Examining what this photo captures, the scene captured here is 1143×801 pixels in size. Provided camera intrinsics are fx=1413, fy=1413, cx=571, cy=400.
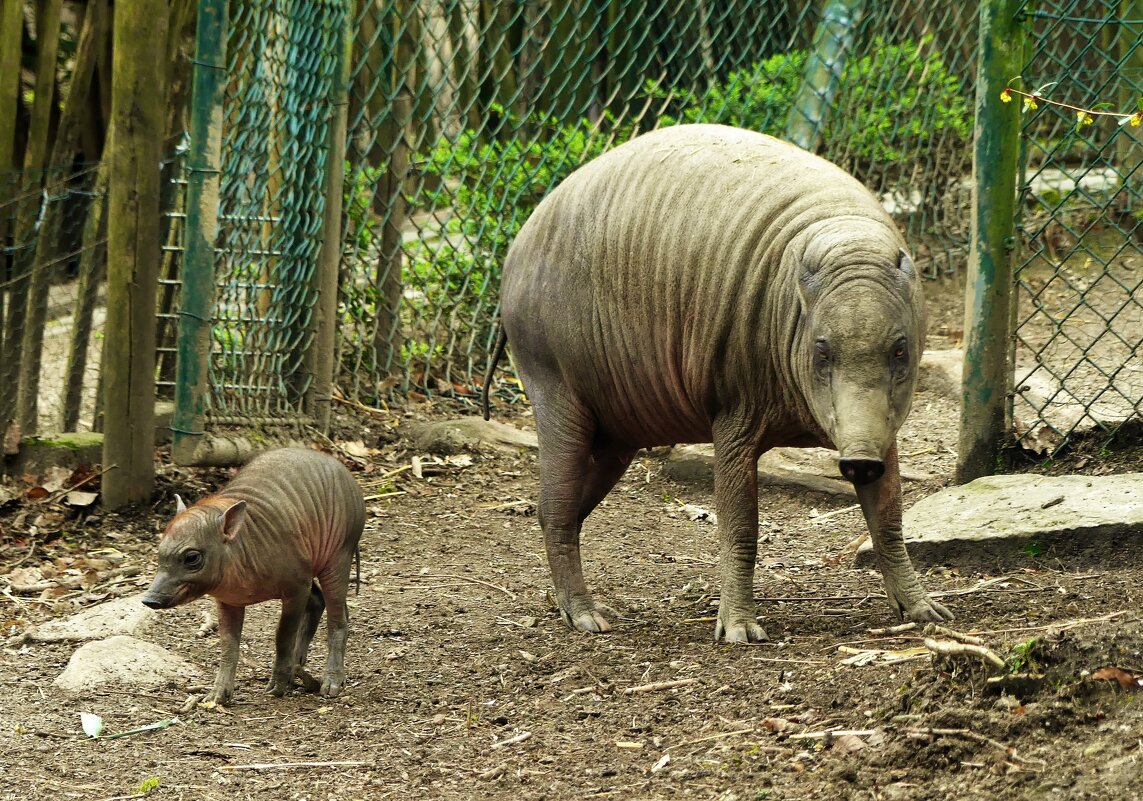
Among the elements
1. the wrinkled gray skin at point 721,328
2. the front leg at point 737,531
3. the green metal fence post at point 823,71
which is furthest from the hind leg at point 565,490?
the green metal fence post at point 823,71

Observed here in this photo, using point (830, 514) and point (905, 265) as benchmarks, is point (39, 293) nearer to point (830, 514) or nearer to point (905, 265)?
point (830, 514)

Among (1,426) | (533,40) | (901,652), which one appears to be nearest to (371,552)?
(1,426)

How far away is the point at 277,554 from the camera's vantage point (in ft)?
13.8

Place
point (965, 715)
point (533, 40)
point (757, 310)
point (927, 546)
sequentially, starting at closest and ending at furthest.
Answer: point (965, 715)
point (757, 310)
point (927, 546)
point (533, 40)

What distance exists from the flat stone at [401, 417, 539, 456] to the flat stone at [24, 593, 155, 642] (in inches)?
94.4

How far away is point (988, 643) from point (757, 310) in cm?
123

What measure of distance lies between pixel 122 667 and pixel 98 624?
23.6 inches

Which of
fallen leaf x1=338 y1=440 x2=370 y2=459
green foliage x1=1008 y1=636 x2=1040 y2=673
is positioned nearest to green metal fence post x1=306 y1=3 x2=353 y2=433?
fallen leaf x1=338 y1=440 x2=370 y2=459

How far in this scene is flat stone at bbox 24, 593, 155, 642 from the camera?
4.88 meters

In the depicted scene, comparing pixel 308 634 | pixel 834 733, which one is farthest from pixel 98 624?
pixel 834 733

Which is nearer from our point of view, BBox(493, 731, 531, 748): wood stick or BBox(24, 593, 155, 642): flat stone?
BBox(493, 731, 531, 748): wood stick

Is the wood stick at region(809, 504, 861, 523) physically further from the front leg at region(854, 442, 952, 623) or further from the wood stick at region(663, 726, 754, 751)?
the wood stick at region(663, 726, 754, 751)

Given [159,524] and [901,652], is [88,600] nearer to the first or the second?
[159,524]

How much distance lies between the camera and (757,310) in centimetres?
422
